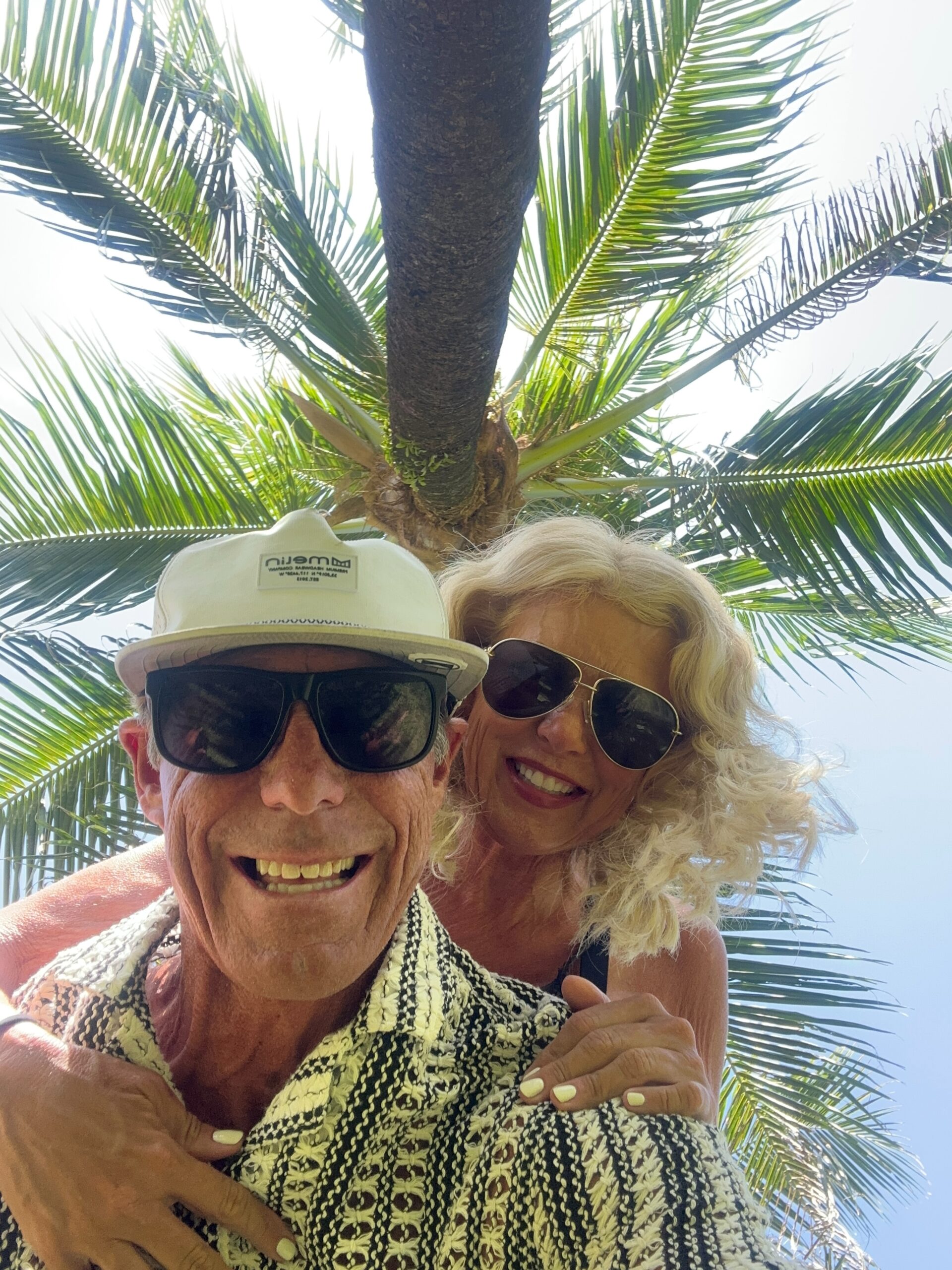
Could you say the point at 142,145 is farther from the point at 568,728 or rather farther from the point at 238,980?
the point at 238,980

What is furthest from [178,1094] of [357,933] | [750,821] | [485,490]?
[485,490]

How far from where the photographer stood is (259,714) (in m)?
1.41

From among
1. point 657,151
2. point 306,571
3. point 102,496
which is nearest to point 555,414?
point 657,151

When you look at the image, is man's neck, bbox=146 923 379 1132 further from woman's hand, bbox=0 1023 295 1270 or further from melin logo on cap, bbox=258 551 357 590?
melin logo on cap, bbox=258 551 357 590

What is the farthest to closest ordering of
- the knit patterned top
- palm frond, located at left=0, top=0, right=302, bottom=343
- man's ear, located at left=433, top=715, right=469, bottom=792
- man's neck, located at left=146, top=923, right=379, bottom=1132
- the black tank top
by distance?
palm frond, located at left=0, top=0, right=302, bottom=343 → the black tank top → man's ear, located at left=433, top=715, right=469, bottom=792 → man's neck, located at left=146, top=923, right=379, bottom=1132 → the knit patterned top

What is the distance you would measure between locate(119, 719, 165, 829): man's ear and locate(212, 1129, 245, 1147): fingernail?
50 cm

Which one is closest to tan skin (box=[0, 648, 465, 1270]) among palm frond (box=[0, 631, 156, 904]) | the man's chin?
the man's chin

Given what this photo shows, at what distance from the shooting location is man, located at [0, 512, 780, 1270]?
1.34 m

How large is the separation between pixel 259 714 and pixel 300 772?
111 millimetres

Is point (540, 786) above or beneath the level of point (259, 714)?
beneath

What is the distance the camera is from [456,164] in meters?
1.82

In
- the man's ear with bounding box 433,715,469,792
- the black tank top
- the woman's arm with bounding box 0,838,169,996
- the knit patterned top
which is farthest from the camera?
the black tank top

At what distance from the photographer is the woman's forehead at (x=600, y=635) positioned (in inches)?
106

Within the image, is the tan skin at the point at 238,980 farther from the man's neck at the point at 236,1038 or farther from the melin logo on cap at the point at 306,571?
the melin logo on cap at the point at 306,571
